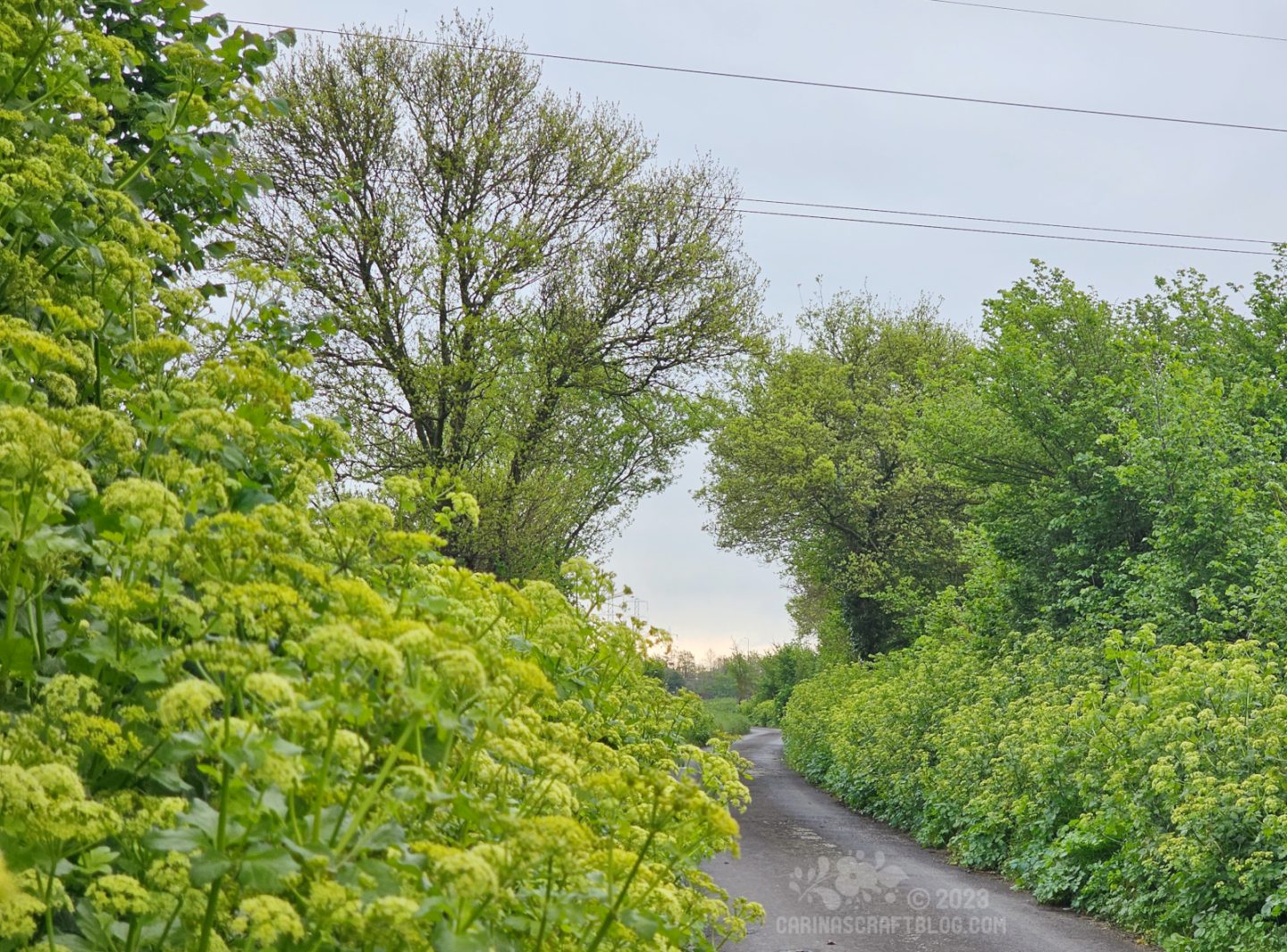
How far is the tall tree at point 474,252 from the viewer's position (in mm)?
15125

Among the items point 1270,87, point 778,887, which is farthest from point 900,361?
point 778,887

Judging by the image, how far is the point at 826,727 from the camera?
70.0ft

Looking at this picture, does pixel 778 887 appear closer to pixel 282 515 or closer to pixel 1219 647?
pixel 1219 647

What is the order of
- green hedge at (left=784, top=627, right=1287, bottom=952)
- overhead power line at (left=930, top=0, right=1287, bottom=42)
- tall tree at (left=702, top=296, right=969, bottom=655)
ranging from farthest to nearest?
tall tree at (left=702, top=296, right=969, bottom=655) → overhead power line at (left=930, top=0, right=1287, bottom=42) → green hedge at (left=784, top=627, right=1287, bottom=952)

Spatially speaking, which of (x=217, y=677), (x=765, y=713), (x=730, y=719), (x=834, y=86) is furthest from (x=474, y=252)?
(x=765, y=713)

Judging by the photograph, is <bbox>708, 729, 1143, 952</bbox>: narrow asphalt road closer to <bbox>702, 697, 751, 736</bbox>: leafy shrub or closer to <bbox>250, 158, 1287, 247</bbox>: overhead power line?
<bbox>250, 158, 1287, 247</bbox>: overhead power line

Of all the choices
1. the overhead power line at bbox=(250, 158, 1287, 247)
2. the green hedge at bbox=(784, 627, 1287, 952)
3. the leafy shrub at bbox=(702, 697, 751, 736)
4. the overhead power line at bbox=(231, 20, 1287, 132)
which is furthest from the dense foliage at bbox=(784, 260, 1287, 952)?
the leafy shrub at bbox=(702, 697, 751, 736)

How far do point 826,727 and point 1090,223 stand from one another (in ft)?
35.3

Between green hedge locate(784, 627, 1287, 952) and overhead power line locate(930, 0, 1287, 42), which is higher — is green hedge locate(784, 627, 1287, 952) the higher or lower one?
the lower one

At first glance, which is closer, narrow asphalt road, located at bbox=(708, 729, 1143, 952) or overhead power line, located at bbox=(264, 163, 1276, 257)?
narrow asphalt road, located at bbox=(708, 729, 1143, 952)

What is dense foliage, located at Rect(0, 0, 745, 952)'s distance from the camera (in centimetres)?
149

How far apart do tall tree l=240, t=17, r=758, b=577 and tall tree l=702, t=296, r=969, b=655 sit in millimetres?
8763

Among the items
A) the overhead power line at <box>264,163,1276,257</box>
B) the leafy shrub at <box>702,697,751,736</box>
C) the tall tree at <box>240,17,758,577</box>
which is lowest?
the leafy shrub at <box>702,697,751,736</box>

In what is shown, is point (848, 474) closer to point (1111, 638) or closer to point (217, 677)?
point (1111, 638)
